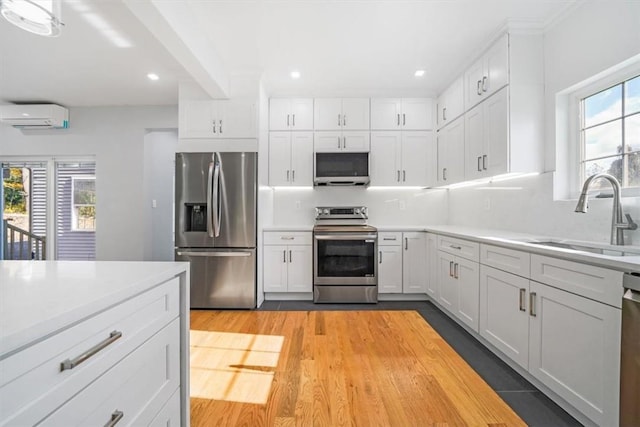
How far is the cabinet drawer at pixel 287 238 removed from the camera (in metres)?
3.62

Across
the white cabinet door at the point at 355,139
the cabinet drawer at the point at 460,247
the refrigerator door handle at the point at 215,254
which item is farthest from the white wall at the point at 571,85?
the refrigerator door handle at the point at 215,254

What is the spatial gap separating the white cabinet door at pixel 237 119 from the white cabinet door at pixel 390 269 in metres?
2.05

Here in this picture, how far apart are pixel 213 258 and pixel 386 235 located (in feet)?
6.60

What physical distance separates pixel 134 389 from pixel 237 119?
3.05m

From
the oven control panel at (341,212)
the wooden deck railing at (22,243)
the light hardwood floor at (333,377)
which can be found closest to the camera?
the light hardwood floor at (333,377)

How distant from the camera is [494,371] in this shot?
2066 mm

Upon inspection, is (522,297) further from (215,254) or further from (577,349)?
(215,254)

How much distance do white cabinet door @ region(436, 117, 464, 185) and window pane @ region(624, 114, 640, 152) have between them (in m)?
1.36

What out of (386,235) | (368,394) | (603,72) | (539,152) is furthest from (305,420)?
(603,72)

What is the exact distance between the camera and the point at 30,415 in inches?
22.5

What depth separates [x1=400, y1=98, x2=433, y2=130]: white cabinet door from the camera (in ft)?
13.1

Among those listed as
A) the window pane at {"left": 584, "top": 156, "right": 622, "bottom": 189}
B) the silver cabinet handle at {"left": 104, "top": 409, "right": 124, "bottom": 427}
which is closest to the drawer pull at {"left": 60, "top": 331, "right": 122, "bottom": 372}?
Result: the silver cabinet handle at {"left": 104, "top": 409, "right": 124, "bottom": 427}

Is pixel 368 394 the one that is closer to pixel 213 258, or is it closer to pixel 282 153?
pixel 213 258

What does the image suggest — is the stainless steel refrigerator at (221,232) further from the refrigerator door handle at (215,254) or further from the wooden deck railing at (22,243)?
the wooden deck railing at (22,243)
